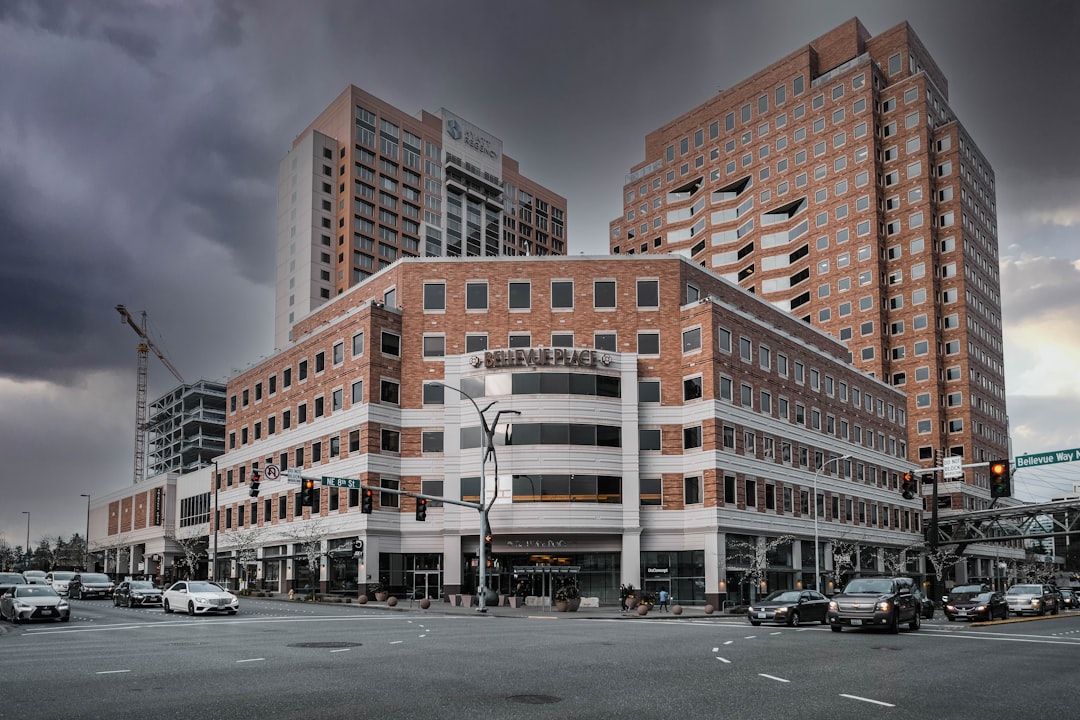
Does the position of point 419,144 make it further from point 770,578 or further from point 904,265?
point 770,578

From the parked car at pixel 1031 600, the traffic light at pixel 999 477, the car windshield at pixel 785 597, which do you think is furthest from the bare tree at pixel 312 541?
the traffic light at pixel 999 477

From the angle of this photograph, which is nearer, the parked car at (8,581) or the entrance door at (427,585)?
the parked car at (8,581)

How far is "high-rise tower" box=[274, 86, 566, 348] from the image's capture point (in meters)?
127

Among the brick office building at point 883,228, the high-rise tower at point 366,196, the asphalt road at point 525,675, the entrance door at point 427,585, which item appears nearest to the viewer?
the asphalt road at point 525,675

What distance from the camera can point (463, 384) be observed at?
62906mm

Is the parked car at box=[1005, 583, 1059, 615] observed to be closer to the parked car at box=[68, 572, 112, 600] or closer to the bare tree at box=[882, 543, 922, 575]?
the bare tree at box=[882, 543, 922, 575]

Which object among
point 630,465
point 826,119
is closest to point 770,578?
point 630,465

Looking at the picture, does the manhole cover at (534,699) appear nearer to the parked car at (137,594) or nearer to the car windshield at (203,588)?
the car windshield at (203,588)

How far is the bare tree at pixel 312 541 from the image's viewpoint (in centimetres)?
6519

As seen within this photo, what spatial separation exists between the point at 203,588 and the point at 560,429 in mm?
25628

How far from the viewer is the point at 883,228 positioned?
378 feet

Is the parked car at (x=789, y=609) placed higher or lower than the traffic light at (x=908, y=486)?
lower

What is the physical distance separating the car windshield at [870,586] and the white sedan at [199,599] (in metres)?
24.5

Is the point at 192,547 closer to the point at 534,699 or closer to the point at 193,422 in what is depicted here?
the point at 193,422
